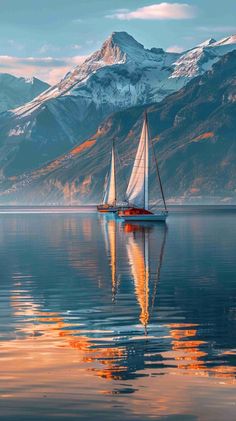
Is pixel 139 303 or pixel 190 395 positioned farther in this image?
pixel 139 303

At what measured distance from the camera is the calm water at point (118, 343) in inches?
1132

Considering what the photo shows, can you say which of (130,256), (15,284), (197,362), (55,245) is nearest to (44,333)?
(197,362)

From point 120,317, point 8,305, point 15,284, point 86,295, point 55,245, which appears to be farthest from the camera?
point 55,245

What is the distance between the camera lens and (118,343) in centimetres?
Answer: 3978

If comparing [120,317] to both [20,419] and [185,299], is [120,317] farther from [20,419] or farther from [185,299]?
[20,419]

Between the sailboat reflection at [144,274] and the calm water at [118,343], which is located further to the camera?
the sailboat reflection at [144,274]

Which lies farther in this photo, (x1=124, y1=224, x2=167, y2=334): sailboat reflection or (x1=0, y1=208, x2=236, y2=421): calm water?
(x1=124, y1=224, x2=167, y2=334): sailboat reflection

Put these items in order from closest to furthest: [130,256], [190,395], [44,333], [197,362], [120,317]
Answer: [190,395], [197,362], [44,333], [120,317], [130,256]

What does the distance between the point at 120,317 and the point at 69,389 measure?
18337mm

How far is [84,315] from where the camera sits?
50.6m

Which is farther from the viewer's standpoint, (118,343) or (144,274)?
(144,274)

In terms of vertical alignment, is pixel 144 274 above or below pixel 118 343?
below

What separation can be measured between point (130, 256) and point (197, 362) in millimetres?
67492

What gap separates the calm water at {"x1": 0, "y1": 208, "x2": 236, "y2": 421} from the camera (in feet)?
94.3
